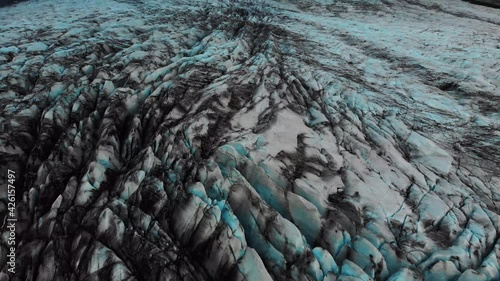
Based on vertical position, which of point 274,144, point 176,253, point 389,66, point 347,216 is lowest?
point 176,253

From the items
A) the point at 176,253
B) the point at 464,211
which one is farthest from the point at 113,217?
the point at 464,211

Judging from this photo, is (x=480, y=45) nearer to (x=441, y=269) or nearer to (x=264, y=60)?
(x=264, y=60)

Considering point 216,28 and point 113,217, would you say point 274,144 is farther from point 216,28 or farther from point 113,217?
point 216,28

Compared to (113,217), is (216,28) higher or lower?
higher

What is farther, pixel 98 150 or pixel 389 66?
pixel 389 66

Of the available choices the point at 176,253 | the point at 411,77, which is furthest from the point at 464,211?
the point at 411,77

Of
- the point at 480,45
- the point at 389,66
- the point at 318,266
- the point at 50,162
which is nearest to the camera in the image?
the point at 318,266

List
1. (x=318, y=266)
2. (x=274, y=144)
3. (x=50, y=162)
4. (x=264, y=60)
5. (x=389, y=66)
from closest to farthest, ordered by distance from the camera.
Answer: (x=318, y=266)
(x=274, y=144)
(x=50, y=162)
(x=264, y=60)
(x=389, y=66)
